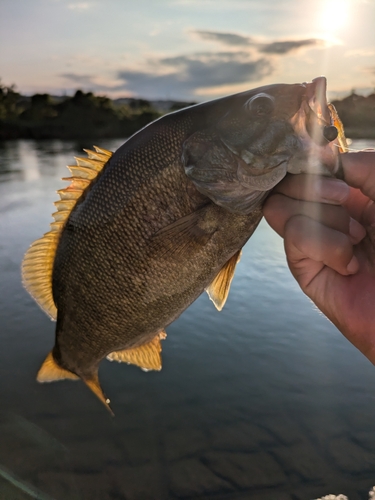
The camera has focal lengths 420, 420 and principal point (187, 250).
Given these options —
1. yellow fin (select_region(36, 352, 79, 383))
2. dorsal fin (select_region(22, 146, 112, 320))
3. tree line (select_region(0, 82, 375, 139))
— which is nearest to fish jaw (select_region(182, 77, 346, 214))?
dorsal fin (select_region(22, 146, 112, 320))

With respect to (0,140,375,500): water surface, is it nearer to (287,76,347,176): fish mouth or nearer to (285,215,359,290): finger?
(285,215,359,290): finger

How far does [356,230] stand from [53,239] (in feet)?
5.40

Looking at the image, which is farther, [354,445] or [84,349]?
[354,445]

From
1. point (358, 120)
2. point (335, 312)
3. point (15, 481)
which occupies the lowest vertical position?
point (15, 481)

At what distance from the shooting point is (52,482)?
3.66 m

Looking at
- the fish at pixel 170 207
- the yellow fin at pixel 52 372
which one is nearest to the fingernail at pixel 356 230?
the fish at pixel 170 207

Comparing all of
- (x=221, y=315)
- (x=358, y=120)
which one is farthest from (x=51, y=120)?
(x=221, y=315)

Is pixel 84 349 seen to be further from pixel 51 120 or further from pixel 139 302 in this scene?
pixel 51 120

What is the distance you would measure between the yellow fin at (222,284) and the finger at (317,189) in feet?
2.07

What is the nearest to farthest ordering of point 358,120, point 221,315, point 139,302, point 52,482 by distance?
point 139,302, point 52,482, point 221,315, point 358,120

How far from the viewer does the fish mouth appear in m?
1.78

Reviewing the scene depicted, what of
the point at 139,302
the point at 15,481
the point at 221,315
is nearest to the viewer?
the point at 139,302

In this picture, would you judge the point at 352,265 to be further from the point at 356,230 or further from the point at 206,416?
the point at 206,416

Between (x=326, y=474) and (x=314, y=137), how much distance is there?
3.27 meters
